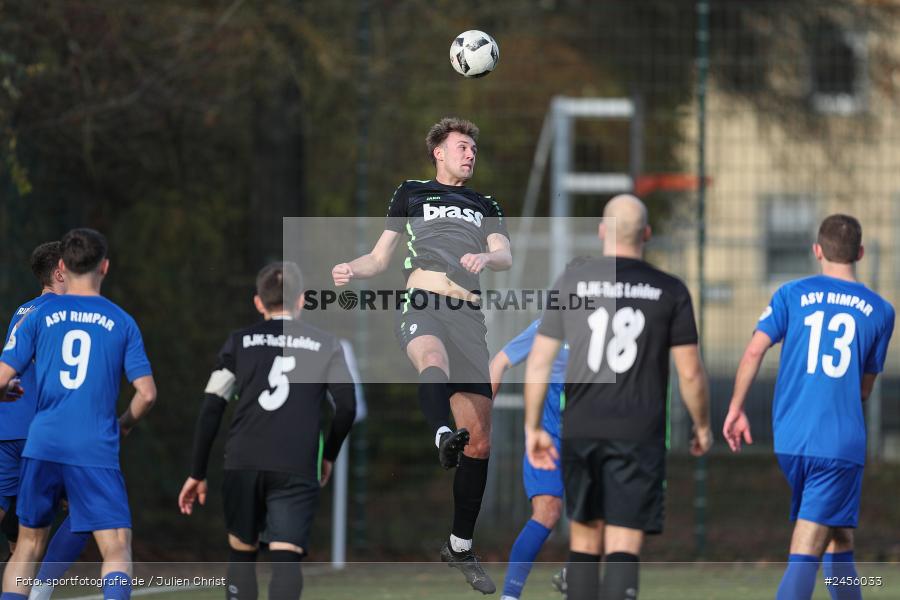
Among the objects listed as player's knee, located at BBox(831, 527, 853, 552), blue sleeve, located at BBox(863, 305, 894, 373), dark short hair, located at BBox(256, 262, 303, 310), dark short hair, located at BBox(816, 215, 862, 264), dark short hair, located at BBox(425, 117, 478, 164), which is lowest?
player's knee, located at BBox(831, 527, 853, 552)

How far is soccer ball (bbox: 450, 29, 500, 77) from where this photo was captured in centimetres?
963

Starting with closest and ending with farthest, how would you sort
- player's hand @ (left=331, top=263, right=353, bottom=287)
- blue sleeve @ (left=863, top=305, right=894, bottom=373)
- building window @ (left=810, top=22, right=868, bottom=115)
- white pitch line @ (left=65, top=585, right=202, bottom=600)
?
blue sleeve @ (left=863, top=305, right=894, bottom=373)
player's hand @ (left=331, top=263, right=353, bottom=287)
white pitch line @ (left=65, top=585, right=202, bottom=600)
building window @ (left=810, top=22, right=868, bottom=115)

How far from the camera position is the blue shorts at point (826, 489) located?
309 inches

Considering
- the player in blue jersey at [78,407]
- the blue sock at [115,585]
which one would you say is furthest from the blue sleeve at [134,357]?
the blue sock at [115,585]

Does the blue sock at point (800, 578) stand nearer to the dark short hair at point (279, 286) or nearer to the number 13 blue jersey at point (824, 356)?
the number 13 blue jersey at point (824, 356)

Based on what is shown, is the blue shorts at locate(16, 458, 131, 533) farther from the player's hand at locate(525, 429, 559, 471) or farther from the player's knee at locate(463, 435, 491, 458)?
the player's hand at locate(525, 429, 559, 471)

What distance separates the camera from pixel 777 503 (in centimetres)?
1480

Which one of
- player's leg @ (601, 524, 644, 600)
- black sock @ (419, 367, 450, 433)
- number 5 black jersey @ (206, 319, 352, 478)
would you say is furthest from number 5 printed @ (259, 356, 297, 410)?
player's leg @ (601, 524, 644, 600)

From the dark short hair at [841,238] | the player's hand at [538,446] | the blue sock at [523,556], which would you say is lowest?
the blue sock at [523,556]

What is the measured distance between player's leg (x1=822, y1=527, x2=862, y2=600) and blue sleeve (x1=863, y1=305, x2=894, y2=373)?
93 centimetres

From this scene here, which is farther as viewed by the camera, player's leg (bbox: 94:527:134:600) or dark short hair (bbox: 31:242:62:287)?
dark short hair (bbox: 31:242:62:287)

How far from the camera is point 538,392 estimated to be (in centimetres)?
689

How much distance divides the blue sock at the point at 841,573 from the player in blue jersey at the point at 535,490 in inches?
65.7

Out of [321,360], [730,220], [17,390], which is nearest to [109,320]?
[17,390]
